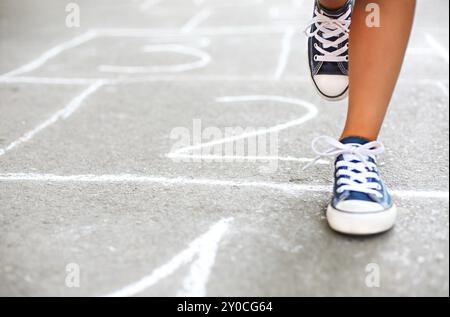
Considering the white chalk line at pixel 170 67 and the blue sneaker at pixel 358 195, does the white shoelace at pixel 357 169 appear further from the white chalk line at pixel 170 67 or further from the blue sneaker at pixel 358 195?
the white chalk line at pixel 170 67

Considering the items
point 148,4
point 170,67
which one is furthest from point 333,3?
point 148,4

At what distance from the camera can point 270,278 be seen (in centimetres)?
143

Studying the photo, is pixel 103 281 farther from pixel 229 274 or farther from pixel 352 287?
pixel 352 287

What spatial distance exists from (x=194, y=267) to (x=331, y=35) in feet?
3.78

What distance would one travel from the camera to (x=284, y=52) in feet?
13.3

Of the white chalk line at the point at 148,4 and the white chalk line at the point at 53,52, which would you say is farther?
the white chalk line at the point at 148,4

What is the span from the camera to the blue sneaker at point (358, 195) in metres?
1.57

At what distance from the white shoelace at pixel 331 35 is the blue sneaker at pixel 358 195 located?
0.53 metres

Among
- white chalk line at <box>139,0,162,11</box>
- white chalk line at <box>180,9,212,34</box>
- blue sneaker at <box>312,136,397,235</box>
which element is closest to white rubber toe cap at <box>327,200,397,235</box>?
blue sneaker at <box>312,136,397,235</box>

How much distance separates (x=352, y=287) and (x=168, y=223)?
2.05 feet

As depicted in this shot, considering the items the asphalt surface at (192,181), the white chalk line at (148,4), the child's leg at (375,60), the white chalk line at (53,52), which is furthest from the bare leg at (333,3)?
the white chalk line at (148,4)

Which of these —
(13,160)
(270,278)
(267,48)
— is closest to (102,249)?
(270,278)

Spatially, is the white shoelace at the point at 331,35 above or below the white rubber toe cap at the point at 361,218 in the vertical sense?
above

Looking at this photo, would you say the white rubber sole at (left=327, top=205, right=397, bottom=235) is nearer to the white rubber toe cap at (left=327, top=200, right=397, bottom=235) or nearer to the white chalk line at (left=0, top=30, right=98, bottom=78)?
the white rubber toe cap at (left=327, top=200, right=397, bottom=235)
